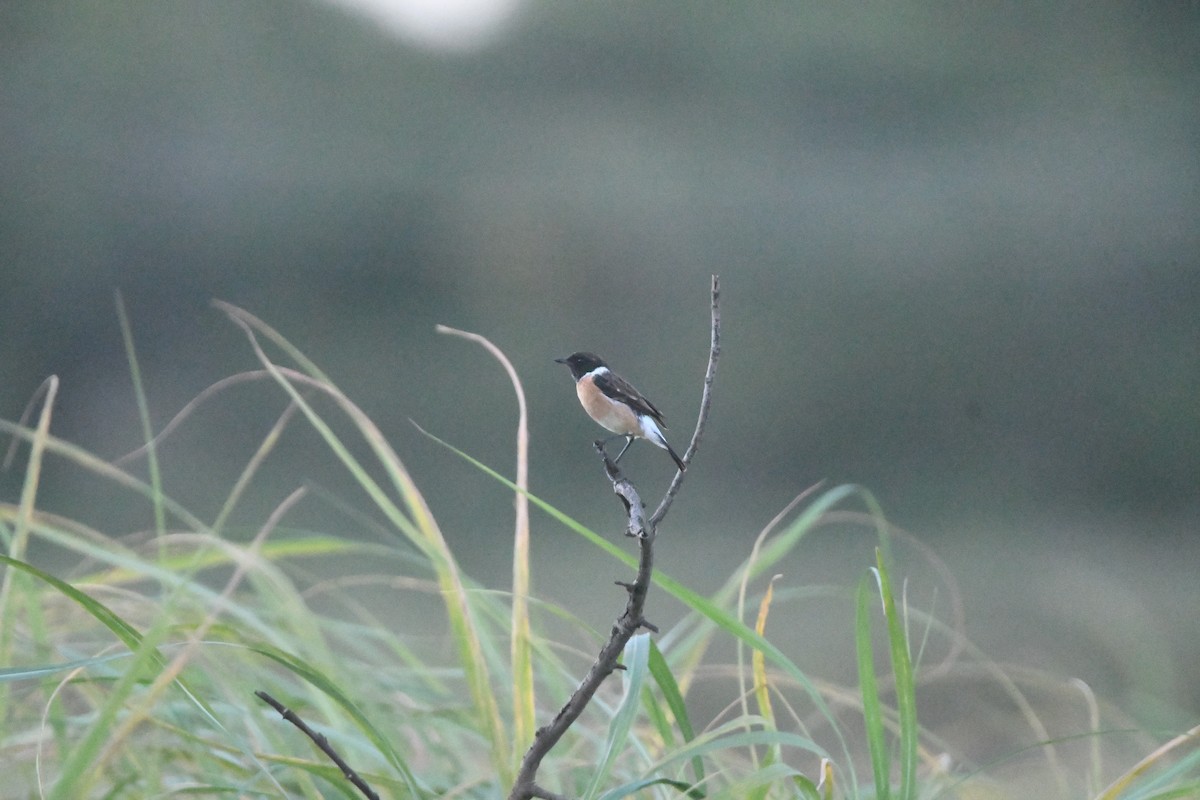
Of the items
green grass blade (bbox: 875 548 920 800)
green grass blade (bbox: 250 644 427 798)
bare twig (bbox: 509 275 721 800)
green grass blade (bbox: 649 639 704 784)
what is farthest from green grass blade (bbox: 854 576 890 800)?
green grass blade (bbox: 250 644 427 798)

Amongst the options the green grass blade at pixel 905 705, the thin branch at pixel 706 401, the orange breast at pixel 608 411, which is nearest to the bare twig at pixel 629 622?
the thin branch at pixel 706 401

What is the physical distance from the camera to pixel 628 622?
67cm

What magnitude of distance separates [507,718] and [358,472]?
95 centimetres

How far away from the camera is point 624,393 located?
1162 mm

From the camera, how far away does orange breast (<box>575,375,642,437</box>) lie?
116 centimetres

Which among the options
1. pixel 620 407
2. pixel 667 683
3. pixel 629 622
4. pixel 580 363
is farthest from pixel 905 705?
pixel 580 363

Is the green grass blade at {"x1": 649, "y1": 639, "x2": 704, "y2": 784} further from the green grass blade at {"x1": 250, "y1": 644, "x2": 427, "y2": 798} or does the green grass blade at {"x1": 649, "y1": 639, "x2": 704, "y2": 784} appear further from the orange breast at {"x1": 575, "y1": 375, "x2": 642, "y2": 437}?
the orange breast at {"x1": 575, "y1": 375, "x2": 642, "y2": 437}

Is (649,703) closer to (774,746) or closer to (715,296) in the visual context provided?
(774,746)

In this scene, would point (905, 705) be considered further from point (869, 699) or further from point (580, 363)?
point (580, 363)

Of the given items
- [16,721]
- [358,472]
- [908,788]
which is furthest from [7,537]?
[908,788]

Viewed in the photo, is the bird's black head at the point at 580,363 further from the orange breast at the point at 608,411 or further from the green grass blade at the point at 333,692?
the green grass blade at the point at 333,692

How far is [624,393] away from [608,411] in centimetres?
3

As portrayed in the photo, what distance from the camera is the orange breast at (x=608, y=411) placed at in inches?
45.6

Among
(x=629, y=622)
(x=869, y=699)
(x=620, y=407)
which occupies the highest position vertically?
(x=620, y=407)
